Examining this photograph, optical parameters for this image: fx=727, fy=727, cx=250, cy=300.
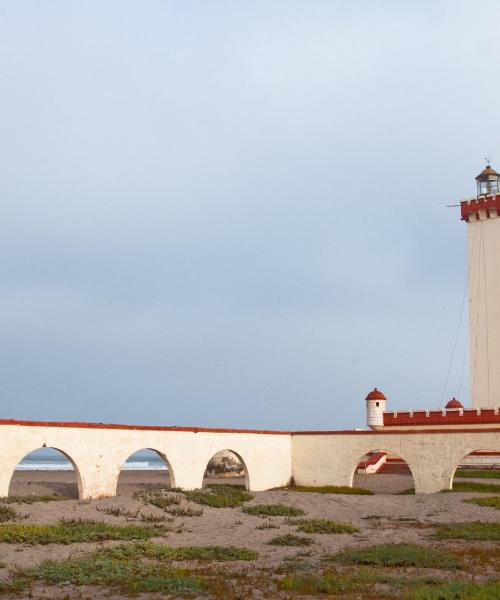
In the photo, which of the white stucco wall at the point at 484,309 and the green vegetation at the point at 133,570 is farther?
the white stucco wall at the point at 484,309

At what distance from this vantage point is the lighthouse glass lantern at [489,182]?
42.1 m

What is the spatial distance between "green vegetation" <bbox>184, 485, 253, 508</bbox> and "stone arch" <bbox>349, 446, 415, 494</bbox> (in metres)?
6.31

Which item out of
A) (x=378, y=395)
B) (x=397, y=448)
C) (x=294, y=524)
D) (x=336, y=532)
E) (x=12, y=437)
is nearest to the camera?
(x=336, y=532)

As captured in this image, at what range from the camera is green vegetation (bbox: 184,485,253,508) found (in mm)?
25362

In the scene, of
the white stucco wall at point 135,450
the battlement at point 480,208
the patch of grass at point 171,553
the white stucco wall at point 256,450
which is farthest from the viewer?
the battlement at point 480,208

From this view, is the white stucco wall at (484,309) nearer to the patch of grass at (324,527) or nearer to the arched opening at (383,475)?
the arched opening at (383,475)

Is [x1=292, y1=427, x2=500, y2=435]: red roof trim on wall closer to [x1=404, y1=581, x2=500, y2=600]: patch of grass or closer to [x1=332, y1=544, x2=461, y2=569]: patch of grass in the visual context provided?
[x1=332, y1=544, x2=461, y2=569]: patch of grass

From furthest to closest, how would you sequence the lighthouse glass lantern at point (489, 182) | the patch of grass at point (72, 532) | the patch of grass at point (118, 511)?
the lighthouse glass lantern at point (489, 182)
the patch of grass at point (118, 511)
the patch of grass at point (72, 532)

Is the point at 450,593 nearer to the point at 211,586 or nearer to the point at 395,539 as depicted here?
the point at 211,586

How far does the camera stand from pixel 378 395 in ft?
121

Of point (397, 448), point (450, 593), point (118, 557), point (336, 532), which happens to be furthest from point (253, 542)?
point (397, 448)

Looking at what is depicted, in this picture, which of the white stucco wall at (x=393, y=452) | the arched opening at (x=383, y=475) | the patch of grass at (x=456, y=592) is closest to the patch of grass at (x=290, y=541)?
the patch of grass at (x=456, y=592)

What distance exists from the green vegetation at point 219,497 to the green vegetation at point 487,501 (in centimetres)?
817

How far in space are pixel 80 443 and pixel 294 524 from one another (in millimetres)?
8208
